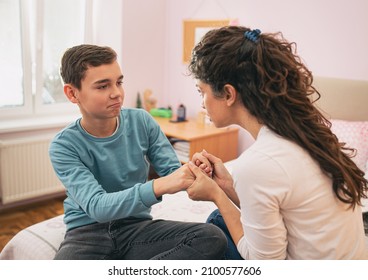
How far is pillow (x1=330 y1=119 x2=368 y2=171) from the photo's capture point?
2.21 meters

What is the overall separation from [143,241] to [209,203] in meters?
0.63

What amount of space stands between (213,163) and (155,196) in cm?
27

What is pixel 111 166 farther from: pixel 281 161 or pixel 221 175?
pixel 281 161

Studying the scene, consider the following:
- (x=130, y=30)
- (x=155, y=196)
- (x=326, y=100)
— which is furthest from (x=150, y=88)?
(x=155, y=196)

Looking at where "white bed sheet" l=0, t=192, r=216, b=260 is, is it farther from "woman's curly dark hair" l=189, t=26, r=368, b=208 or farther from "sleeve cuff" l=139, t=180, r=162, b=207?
"woman's curly dark hair" l=189, t=26, r=368, b=208

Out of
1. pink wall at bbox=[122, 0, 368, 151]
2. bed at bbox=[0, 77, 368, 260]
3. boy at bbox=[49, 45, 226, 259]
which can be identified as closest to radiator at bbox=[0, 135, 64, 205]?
pink wall at bbox=[122, 0, 368, 151]

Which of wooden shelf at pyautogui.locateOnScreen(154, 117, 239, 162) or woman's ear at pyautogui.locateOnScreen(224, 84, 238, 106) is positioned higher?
woman's ear at pyautogui.locateOnScreen(224, 84, 238, 106)

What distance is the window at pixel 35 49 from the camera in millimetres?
2918

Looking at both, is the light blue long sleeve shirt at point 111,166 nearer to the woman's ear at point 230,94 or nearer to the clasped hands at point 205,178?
the clasped hands at point 205,178

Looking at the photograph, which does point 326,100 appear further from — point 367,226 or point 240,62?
point 240,62

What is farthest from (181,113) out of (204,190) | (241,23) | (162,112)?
(204,190)

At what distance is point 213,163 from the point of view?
1.42 m

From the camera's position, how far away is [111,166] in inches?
56.8

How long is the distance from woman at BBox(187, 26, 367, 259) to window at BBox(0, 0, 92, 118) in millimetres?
2284
